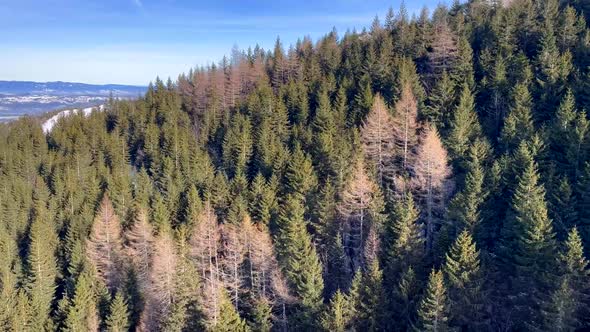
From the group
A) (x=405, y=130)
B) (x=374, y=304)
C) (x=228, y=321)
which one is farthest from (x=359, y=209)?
(x=228, y=321)

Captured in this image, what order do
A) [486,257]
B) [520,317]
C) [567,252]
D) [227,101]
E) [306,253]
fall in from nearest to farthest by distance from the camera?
[567,252]
[520,317]
[486,257]
[306,253]
[227,101]

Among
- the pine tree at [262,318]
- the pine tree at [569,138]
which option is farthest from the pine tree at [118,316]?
the pine tree at [569,138]

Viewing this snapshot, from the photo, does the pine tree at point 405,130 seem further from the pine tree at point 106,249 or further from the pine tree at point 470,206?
the pine tree at point 106,249

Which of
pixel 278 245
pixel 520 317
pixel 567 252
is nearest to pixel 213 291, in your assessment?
pixel 278 245

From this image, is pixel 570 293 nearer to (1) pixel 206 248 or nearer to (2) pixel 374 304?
(2) pixel 374 304

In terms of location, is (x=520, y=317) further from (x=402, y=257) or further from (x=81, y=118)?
(x=81, y=118)

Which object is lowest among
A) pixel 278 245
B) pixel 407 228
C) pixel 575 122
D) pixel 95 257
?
pixel 95 257
